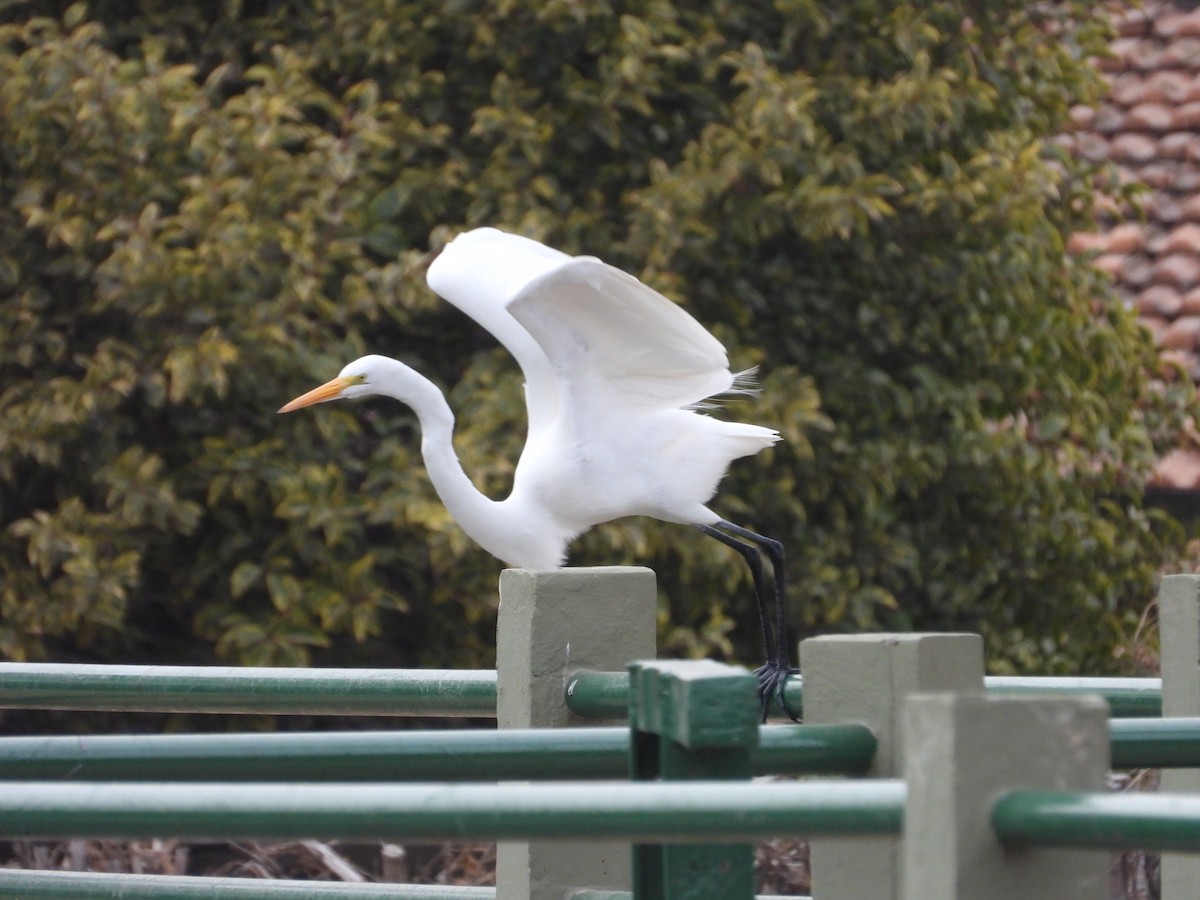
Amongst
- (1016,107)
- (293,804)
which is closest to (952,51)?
(1016,107)

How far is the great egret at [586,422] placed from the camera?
3584 millimetres

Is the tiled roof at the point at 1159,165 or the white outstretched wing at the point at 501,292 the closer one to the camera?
the white outstretched wing at the point at 501,292

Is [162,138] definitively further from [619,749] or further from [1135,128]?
[1135,128]

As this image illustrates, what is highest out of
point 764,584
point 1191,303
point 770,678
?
point 1191,303

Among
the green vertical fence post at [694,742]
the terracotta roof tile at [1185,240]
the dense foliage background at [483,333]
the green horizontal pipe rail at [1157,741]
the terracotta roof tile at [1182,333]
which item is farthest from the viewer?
the terracotta roof tile at [1185,240]

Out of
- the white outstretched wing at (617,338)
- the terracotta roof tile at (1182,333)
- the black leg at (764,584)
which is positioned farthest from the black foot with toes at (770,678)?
the terracotta roof tile at (1182,333)

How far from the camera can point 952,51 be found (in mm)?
5934

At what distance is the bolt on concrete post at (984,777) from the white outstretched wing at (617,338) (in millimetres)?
2164

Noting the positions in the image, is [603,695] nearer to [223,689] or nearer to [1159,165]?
[223,689]

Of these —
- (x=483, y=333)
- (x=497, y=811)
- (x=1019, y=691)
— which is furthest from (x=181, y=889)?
(x=483, y=333)

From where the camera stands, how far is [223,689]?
1869 mm

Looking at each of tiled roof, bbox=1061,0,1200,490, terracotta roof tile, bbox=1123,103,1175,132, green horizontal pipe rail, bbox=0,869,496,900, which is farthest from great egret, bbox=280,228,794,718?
terracotta roof tile, bbox=1123,103,1175,132

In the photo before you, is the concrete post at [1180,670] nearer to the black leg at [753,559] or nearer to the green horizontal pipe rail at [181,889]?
the green horizontal pipe rail at [181,889]

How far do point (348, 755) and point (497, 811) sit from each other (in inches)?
11.0
